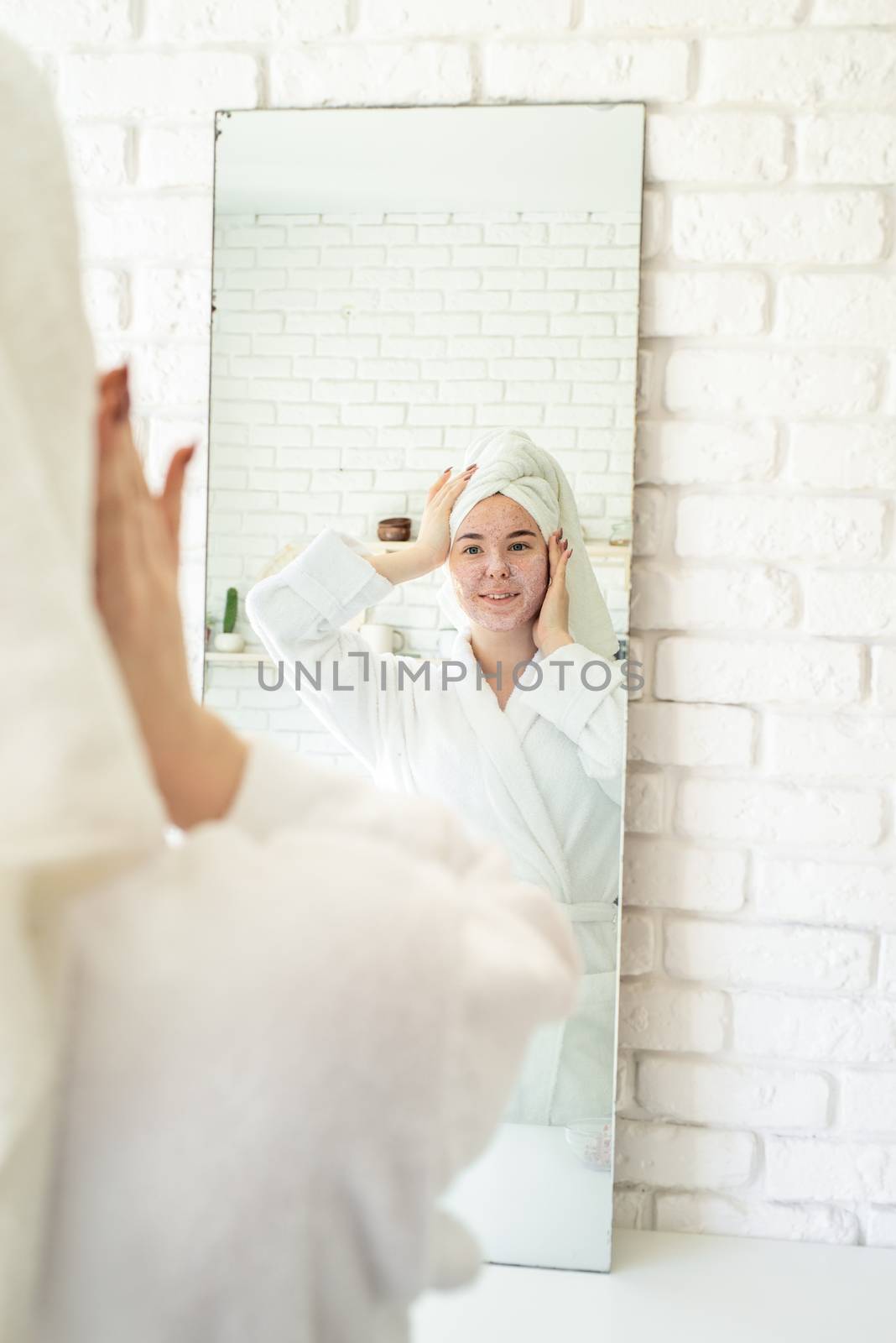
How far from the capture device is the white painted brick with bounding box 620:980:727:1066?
147 cm

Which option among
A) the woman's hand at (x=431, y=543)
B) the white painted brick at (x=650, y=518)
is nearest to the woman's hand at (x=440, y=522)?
the woman's hand at (x=431, y=543)

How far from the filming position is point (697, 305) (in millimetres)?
1459

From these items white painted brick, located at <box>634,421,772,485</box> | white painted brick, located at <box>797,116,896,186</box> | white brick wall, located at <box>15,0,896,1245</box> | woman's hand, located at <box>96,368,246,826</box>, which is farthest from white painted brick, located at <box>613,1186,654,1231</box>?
white painted brick, located at <box>797,116,896,186</box>

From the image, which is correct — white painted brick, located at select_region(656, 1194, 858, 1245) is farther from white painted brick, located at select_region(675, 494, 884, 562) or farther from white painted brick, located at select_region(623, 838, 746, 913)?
white painted brick, located at select_region(675, 494, 884, 562)

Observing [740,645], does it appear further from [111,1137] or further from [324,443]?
[111,1137]

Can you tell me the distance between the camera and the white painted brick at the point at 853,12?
140 cm

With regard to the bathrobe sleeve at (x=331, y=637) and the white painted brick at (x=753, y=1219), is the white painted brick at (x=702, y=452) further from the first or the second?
the white painted brick at (x=753, y=1219)

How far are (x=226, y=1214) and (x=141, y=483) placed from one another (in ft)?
0.91

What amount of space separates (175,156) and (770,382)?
0.86 m

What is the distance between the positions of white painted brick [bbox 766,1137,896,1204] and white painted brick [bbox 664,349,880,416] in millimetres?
955

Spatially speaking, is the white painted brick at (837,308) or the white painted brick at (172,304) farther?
the white painted brick at (172,304)

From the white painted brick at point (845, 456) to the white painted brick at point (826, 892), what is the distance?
0.49 m

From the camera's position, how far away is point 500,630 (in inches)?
57.7

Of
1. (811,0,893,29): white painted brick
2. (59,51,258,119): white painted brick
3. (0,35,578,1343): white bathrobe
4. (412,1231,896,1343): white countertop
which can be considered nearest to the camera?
(0,35,578,1343): white bathrobe
